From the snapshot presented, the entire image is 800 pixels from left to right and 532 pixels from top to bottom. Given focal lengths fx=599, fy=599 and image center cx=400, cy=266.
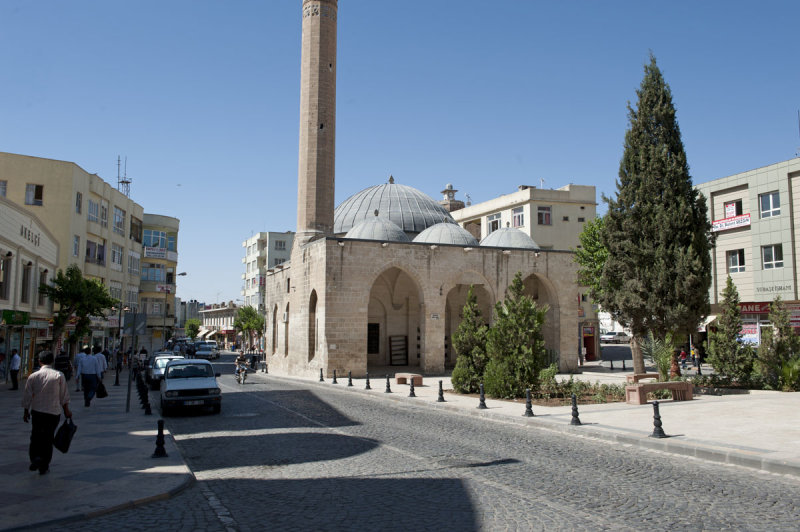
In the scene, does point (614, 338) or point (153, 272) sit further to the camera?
point (614, 338)

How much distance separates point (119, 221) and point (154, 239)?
8.43 meters

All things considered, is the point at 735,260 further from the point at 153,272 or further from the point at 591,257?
the point at 153,272

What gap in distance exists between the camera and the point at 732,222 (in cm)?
3117

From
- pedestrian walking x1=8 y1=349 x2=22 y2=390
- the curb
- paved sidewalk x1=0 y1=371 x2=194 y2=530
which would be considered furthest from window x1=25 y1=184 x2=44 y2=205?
the curb

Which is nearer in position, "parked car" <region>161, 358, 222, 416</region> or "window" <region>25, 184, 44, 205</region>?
"parked car" <region>161, 358, 222, 416</region>

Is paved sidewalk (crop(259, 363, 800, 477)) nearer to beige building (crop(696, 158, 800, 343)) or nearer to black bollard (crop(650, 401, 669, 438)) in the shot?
black bollard (crop(650, 401, 669, 438))

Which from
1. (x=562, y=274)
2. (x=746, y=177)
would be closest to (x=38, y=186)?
(x=562, y=274)

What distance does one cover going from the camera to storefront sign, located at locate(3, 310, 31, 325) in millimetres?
18491

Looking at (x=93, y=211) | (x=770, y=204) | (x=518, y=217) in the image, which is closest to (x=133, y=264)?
(x=93, y=211)

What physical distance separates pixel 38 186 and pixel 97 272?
6.44m

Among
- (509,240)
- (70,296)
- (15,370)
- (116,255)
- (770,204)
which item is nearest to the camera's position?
(15,370)

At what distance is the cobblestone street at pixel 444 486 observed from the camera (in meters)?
5.45

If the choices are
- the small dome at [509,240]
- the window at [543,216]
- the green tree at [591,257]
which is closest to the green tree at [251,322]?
the window at [543,216]

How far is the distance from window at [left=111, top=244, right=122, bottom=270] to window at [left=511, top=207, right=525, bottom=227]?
1078 inches
